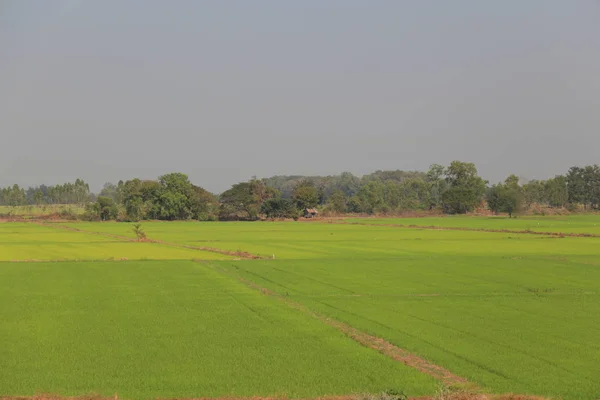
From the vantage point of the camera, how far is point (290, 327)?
13.9m

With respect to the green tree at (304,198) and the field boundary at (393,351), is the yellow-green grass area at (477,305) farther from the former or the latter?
the green tree at (304,198)

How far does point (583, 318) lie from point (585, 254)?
2179 centimetres

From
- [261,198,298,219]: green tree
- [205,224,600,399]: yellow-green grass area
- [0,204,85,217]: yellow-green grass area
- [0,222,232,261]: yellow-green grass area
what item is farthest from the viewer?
[0,204,85,217]: yellow-green grass area

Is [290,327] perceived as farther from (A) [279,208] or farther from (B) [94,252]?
(A) [279,208]

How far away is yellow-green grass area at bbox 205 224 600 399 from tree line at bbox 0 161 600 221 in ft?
223

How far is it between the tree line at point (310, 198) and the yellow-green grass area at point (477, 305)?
67.8 m

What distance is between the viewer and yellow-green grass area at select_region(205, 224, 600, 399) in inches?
409

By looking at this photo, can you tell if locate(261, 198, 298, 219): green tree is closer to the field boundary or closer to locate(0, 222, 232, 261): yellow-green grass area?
locate(0, 222, 232, 261): yellow-green grass area

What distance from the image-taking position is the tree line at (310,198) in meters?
97.7

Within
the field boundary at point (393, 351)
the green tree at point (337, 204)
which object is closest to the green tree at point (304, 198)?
the green tree at point (337, 204)

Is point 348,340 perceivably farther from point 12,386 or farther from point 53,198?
point 53,198

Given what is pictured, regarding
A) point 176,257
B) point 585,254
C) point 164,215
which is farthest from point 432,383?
point 164,215

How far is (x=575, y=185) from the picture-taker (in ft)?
424

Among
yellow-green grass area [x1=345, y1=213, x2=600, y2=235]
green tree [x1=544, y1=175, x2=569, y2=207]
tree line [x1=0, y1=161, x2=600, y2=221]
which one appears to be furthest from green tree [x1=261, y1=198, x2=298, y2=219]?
green tree [x1=544, y1=175, x2=569, y2=207]
